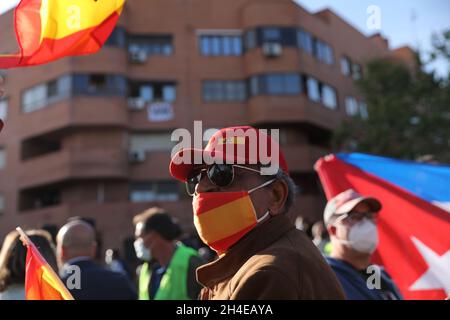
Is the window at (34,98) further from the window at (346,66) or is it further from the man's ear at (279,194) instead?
the man's ear at (279,194)

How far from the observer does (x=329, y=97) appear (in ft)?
96.0

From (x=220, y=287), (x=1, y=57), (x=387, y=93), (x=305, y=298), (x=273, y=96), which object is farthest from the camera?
(x=273, y=96)

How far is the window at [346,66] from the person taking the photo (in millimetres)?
30969

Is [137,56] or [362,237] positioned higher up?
[137,56]

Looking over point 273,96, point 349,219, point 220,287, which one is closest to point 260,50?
point 273,96

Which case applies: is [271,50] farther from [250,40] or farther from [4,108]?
[4,108]

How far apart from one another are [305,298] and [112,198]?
24396 millimetres

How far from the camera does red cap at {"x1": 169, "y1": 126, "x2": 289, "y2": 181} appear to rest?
2.12 metres

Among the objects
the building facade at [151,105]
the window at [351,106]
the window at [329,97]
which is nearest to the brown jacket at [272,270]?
the building facade at [151,105]

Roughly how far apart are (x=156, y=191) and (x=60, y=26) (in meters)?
22.9

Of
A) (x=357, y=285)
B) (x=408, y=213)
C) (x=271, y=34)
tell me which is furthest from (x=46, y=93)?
(x=357, y=285)
